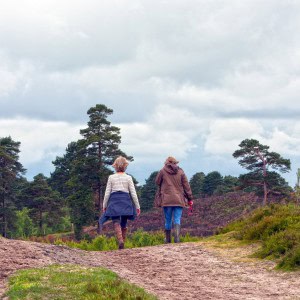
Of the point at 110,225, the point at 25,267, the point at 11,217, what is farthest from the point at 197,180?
the point at 25,267

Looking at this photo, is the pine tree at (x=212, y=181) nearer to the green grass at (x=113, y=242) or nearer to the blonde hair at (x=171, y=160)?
the green grass at (x=113, y=242)

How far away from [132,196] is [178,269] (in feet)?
12.7

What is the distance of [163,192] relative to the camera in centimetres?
1602

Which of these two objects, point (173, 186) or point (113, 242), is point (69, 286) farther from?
point (113, 242)

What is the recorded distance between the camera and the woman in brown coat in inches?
626

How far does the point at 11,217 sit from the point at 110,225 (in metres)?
9.52

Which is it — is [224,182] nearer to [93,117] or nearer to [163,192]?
[93,117]

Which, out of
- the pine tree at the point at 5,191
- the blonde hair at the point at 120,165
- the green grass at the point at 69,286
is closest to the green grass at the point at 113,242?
the blonde hair at the point at 120,165

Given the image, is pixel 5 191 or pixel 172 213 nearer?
pixel 172 213

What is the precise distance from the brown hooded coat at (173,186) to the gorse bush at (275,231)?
5.80ft

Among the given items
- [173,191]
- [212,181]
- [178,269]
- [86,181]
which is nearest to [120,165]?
[173,191]

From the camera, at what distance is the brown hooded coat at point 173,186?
15.9 m

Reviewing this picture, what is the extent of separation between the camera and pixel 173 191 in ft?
52.3

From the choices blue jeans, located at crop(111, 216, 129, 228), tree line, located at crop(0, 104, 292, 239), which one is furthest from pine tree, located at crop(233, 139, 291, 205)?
blue jeans, located at crop(111, 216, 129, 228)
